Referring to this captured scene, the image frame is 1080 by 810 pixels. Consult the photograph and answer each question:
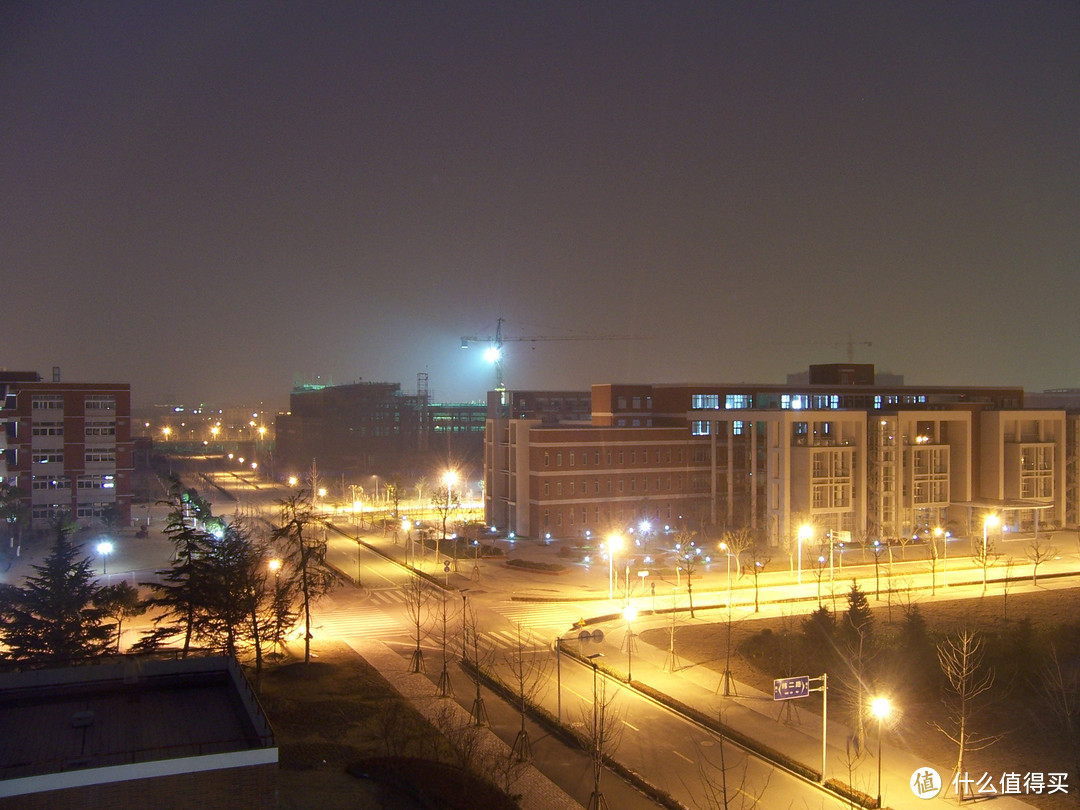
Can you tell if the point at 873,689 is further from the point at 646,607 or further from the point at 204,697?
the point at 204,697

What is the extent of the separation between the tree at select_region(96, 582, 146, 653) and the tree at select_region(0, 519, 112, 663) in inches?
22.5

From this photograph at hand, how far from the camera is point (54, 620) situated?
1894 centimetres

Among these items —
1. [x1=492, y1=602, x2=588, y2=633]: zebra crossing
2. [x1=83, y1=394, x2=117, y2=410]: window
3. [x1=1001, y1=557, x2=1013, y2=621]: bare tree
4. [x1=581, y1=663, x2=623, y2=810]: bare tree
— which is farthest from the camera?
[x1=83, y1=394, x2=117, y2=410]: window

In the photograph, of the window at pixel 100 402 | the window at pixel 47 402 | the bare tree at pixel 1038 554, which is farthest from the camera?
the window at pixel 100 402

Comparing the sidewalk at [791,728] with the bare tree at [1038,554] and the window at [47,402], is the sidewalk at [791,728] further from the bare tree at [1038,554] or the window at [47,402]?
the window at [47,402]

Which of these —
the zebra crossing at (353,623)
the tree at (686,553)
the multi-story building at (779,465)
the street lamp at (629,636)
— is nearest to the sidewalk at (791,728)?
the street lamp at (629,636)

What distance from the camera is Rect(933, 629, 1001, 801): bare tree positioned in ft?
46.8

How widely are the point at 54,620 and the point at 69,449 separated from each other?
28622 millimetres

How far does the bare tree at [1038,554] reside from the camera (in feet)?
99.8

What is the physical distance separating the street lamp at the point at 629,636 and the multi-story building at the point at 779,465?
53.4ft

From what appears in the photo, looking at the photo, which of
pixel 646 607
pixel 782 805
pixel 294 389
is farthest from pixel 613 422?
pixel 294 389

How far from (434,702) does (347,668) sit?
130 inches

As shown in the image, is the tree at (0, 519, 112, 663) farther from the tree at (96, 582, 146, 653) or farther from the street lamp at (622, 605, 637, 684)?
the street lamp at (622, 605, 637, 684)

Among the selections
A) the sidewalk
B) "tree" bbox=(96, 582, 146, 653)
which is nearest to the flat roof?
"tree" bbox=(96, 582, 146, 653)
